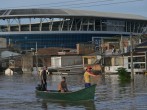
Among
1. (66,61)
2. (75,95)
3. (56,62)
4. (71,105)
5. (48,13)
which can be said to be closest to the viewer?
(71,105)

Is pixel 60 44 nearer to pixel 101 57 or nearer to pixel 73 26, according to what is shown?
pixel 73 26

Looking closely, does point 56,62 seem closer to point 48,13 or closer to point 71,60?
point 71,60

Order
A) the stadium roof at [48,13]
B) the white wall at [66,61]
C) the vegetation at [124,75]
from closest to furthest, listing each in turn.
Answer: the vegetation at [124,75] < the white wall at [66,61] < the stadium roof at [48,13]

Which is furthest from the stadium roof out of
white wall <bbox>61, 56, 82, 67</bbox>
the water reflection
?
the water reflection

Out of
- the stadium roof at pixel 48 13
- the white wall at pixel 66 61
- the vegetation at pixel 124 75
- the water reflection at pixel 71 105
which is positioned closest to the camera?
the water reflection at pixel 71 105

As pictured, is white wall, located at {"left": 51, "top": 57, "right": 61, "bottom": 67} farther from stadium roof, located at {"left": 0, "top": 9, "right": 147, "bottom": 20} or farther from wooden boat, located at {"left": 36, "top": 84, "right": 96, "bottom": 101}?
wooden boat, located at {"left": 36, "top": 84, "right": 96, "bottom": 101}

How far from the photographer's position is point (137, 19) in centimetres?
16525

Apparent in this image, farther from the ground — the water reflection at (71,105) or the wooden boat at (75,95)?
the wooden boat at (75,95)

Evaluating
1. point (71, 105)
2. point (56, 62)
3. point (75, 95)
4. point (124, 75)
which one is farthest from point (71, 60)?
point (71, 105)

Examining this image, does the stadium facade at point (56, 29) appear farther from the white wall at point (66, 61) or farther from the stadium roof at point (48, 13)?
the white wall at point (66, 61)

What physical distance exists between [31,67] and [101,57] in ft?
77.6

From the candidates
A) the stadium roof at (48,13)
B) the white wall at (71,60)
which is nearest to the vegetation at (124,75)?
the white wall at (71,60)

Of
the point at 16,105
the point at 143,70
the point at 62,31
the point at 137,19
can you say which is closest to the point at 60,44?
the point at 62,31

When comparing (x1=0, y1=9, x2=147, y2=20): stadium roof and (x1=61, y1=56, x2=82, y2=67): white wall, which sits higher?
(x1=0, y1=9, x2=147, y2=20): stadium roof
